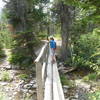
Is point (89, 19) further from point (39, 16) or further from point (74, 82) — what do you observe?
point (39, 16)

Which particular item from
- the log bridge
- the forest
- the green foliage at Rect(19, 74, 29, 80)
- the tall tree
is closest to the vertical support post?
the log bridge

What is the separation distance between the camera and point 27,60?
470 inches

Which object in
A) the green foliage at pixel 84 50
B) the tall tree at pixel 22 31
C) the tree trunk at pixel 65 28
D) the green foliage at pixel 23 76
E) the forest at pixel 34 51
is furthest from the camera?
the tree trunk at pixel 65 28

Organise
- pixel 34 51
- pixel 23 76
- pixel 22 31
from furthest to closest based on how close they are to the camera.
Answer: pixel 34 51 → pixel 22 31 → pixel 23 76

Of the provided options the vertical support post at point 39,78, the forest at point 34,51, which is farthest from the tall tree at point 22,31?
the vertical support post at point 39,78

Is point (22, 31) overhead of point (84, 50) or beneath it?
overhead

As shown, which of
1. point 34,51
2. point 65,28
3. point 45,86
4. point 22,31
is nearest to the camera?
point 45,86

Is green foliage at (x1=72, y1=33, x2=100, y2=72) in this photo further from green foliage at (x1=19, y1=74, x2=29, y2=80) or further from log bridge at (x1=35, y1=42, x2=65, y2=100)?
log bridge at (x1=35, y1=42, x2=65, y2=100)

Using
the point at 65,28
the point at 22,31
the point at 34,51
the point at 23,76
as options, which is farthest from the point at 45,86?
the point at 65,28

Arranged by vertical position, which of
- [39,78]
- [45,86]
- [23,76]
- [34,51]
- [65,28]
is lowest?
[23,76]

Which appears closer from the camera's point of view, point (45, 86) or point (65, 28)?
point (45, 86)

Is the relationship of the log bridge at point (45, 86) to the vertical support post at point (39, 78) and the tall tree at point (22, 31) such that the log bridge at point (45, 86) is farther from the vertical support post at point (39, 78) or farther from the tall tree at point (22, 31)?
the tall tree at point (22, 31)

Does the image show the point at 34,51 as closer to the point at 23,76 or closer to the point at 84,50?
the point at 23,76

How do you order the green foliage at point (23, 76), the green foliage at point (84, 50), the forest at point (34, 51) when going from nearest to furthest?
the forest at point (34, 51), the green foliage at point (23, 76), the green foliage at point (84, 50)
